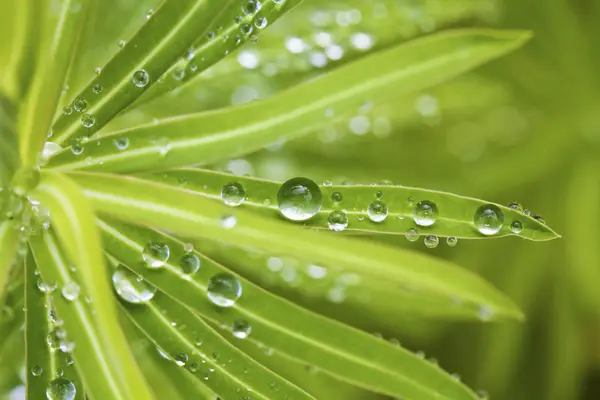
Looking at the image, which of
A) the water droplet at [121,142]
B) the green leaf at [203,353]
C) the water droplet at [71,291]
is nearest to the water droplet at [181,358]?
the green leaf at [203,353]

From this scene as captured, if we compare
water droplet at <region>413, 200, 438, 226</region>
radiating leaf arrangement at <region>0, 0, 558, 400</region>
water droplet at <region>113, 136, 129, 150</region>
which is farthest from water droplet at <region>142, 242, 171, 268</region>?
water droplet at <region>413, 200, 438, 226</region>

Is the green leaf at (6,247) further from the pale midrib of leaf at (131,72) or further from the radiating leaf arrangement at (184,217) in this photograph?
the pale midrib of leaf at (131,72)

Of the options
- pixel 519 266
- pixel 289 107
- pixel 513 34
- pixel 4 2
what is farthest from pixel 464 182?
pixel 4 2

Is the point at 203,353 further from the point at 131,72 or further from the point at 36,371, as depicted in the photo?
the point at 131,72

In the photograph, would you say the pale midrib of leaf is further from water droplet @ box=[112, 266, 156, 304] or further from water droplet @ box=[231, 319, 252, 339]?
water droplet @ box=[231, 319, 252, 339]

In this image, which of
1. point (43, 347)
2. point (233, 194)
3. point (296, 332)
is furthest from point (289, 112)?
point (43, 347)

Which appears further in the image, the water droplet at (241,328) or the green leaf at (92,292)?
the water droplet at (241,328)
